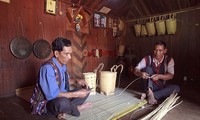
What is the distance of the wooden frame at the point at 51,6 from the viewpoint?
313cm

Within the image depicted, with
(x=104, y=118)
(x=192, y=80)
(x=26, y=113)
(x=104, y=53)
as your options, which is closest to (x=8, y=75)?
(x=26, y=113)

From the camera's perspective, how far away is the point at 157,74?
2.32 m

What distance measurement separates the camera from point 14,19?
2.74m

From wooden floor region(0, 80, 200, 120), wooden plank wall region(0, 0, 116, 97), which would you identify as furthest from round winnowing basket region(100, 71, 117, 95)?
wooden plank wall region(0, 0, 116, 97)

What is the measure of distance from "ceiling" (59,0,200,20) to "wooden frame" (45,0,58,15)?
1.10 feet

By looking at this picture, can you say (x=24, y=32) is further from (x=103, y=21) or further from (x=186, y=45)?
(x=186, y=45)

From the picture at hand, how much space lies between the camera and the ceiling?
12.3ft

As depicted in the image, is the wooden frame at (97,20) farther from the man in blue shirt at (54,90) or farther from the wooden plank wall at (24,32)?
the man in blue shirt at (54,90)

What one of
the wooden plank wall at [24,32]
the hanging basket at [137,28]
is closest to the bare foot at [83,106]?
the wooden plank wall at [24,32]

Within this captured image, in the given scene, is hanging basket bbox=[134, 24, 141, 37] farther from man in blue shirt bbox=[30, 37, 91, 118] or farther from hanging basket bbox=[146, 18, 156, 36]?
man in blue shirt bbox=[30, 37, 91, 118]

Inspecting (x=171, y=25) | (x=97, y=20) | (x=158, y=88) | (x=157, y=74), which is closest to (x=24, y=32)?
(x=97, y=20)

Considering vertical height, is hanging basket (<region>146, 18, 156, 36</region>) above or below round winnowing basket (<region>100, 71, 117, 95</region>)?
above

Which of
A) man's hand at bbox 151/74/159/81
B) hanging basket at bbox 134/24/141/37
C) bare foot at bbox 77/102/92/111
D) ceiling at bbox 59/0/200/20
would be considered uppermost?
ceiling at bbox 59/0/200/20

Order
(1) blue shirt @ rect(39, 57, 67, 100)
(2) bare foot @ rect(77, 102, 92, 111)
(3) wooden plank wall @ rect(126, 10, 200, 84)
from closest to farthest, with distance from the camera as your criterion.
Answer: (1) blue shirt @ rect(39, 57, 67, 100) → (2) bare foot @ rect(77, 102, 92, 111) → (3) wooden plank wall @ rect(126, 10, 200, 84)
